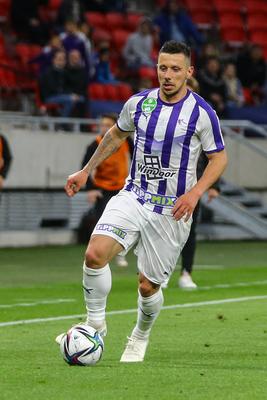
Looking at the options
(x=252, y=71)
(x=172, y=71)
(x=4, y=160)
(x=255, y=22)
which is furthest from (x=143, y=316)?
(x=255, y=22)

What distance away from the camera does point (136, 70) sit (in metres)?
26.9

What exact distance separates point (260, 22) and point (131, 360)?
76.2ft

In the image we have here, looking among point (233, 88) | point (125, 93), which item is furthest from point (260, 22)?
point (125, 93)

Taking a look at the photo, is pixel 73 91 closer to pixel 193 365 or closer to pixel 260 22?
pixel 260 22

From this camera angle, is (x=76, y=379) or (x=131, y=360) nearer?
(x=76, y=379)

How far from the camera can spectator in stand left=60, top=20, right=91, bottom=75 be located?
2431 cm

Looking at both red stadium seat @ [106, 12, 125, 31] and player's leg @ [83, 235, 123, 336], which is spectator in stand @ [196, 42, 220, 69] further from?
player's leg @ [83, 235, 123, 336]

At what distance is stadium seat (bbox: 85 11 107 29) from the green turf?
32.5 ft

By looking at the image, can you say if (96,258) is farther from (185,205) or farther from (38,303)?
(38,303)

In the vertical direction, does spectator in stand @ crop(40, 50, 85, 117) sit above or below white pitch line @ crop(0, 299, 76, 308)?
below

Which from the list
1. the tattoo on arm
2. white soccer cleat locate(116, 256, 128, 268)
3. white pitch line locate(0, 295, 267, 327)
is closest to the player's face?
the tattoo on arm

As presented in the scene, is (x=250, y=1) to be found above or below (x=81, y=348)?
below

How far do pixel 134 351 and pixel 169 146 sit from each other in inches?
55.8

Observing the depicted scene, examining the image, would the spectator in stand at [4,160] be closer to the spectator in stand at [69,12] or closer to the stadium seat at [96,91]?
the stadium seat at [96,91]
